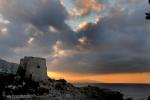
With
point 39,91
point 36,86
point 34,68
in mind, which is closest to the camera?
point 39,91

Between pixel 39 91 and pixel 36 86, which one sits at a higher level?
pixel 36 86

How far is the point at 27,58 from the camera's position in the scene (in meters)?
120

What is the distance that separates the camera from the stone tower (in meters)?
118

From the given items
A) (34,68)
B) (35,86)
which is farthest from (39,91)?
(34,68)

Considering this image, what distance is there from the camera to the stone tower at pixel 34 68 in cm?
11788

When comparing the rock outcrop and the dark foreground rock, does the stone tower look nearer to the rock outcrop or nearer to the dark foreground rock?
the rock outcrop

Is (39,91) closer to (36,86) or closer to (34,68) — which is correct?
(36,86)

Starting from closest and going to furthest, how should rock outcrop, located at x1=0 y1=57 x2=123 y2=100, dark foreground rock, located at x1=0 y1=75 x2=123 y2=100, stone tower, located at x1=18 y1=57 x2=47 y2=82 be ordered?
dark foreground rock, located at x1=0 y1=75 x2=123 y2=100, rock outcrop, located at x1=0 y1=57 x2=123 y2=100, stone tower, located at x1=18 y1=57 x2=47 y2=82

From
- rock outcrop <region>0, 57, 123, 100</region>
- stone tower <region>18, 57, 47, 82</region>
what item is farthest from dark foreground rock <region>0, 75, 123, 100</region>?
stone tower <region>18, 57, 47, 82</region>

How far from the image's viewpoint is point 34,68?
118500 mm

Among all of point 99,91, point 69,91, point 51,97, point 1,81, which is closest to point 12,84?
point 1,81

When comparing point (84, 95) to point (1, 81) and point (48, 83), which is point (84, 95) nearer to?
point (48, 83)

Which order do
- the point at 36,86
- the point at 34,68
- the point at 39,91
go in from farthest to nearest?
the point at 34,68 < the point at 36,86 < the point at 39,91

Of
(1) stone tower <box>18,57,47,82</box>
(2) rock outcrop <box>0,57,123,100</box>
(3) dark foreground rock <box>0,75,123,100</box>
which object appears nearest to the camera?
(3) dark foreground rock <box>0,75,123,100</box>
